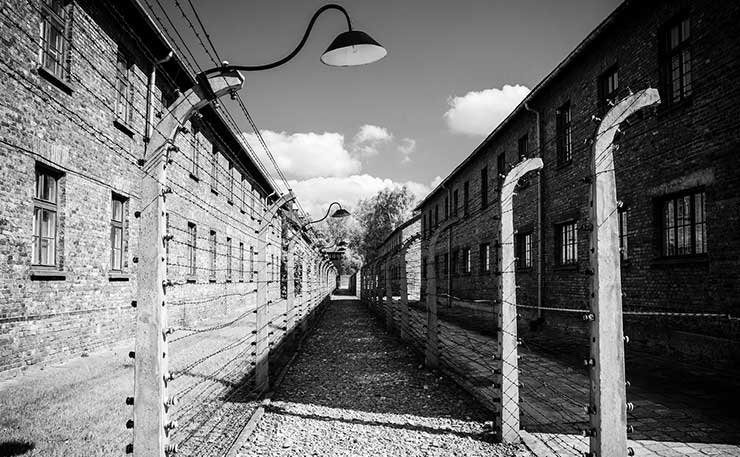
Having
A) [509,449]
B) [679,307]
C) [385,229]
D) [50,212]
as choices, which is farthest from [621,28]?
[385,229]

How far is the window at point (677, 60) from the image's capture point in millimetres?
Result: 9703

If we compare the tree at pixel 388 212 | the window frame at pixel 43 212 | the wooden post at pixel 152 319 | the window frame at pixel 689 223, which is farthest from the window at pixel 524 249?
the tree at pixel 388 212

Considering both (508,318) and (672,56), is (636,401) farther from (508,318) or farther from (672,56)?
(672,56)

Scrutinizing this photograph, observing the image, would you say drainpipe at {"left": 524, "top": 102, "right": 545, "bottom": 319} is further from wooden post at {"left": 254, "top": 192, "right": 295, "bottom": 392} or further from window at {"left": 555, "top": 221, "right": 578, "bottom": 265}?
wooden post at {"left": 254, "top": 192, "right": 295, "bottom": 392}

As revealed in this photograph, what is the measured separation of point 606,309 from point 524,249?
14637mm

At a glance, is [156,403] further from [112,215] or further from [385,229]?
[385,229]

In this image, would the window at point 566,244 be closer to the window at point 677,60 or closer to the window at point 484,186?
the window at point 677,60

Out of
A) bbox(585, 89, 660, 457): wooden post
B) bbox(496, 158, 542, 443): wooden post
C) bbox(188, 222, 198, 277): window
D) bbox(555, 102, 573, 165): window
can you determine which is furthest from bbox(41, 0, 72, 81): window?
bbox(555, 102, 573, 165): window

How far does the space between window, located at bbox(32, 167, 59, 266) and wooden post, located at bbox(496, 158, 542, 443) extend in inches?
293

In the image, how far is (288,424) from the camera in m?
5.83

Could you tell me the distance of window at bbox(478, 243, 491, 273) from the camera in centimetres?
2175

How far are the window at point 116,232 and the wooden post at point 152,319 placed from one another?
8.52 meters

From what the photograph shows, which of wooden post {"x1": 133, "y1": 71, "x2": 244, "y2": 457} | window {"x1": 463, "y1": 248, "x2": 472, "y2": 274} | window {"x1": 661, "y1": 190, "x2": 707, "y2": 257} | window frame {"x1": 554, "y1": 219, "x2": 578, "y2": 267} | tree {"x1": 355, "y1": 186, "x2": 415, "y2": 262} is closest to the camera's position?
wooden post {"x1": 133, "y1": 71, "x2": 244, "y2": 457}

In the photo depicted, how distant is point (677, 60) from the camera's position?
10062 mm
